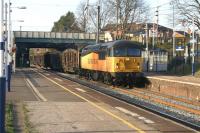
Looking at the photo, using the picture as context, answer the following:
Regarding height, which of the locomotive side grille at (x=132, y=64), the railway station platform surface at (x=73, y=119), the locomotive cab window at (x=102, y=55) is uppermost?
the locomotive cab window at (x=102, y=55)

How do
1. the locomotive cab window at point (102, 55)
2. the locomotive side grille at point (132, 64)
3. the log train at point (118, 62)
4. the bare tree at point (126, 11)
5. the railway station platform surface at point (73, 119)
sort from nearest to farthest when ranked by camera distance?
1. the railway station platform surface at point (73, 119)
2. the log train at point (118, 62)
3. the locomotive side grille at point (132, 64)
4. the locomotive cab window at point (102, 55)
5. the bare tree at point (126, 11)

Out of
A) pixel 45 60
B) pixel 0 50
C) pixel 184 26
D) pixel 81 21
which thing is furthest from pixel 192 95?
pixel 81 21

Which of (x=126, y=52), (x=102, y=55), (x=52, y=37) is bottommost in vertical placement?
(x=102, y=55)

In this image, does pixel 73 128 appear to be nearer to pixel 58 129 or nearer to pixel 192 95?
pixel 58 129

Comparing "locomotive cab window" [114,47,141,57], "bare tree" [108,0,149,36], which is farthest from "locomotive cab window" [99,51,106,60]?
"bare tree" [108,0,149,36]

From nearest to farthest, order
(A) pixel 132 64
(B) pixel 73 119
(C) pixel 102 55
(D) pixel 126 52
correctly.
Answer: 1. (B) pixel 73 119
2. (D) pixel 126 52
3. (A) pixel 132 64
4. (C) pixel 102 55

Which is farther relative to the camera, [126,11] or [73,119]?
[126,11]

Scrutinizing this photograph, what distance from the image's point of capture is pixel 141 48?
34.8 meters

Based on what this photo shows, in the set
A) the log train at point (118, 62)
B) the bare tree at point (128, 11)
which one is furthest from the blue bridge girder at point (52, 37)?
the log train at point (118, 62)

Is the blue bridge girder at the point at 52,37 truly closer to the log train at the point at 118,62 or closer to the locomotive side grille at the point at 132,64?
the log train at the point at 118,62

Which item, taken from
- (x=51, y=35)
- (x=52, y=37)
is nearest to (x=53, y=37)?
(x=52, y=37)

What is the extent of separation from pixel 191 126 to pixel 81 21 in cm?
9338

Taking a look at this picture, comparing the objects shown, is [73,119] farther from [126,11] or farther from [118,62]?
[126,11]

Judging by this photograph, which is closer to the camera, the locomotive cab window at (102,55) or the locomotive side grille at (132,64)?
the locomotive side grille at (132,64)
